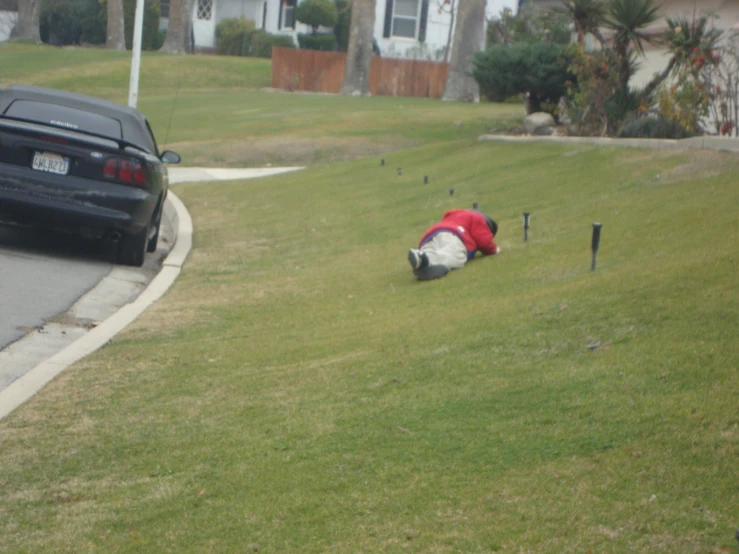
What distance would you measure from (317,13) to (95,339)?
48056 mm

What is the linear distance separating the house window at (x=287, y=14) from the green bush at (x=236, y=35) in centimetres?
162

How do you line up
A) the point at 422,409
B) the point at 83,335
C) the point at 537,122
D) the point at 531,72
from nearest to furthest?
the point at 422,409 → the point at 83,335 → the point at 537,122 → the point at 531,72

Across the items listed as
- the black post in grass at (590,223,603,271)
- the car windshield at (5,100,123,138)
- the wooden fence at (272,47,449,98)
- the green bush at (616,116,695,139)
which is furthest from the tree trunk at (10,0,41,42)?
the black post in grass at (590,223,603,271)

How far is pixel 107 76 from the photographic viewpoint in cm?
4516

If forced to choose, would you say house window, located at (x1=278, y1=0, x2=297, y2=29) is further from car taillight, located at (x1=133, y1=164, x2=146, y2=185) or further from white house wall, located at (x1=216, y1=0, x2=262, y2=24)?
car taillight, located at (x1=133, y1=164, x2=146, y2=185)

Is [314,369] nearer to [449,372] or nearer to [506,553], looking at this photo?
[449,372]

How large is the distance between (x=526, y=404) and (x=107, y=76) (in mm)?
42887

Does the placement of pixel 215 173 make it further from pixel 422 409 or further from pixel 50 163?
pixel 422 409

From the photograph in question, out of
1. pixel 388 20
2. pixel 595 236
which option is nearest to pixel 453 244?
pixel 595 236

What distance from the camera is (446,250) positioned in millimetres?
9031

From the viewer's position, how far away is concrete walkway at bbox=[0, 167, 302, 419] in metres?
6.38

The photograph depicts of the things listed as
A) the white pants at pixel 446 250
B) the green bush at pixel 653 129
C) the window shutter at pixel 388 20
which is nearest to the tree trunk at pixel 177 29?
the window shutter at pixel 388 20

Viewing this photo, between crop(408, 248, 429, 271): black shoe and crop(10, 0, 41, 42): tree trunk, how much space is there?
58.1 meters

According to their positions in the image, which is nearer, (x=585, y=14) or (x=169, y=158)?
(x=169, y=158)
